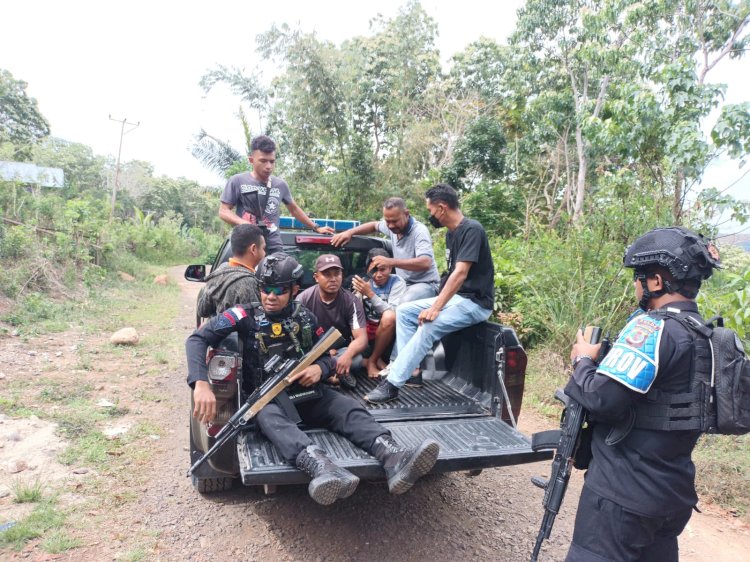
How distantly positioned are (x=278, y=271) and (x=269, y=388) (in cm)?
64

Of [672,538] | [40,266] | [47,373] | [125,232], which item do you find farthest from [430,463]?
[125,232]

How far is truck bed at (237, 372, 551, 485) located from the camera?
2.52 m

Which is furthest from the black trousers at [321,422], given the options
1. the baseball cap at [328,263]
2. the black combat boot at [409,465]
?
the baseball cap at [328,263]

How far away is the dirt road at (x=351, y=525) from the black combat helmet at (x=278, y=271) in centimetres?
141

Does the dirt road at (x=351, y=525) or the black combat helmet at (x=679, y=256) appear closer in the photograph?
the black combat helmet at (x=679, y=256)

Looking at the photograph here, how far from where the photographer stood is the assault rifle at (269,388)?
2678 millimetres

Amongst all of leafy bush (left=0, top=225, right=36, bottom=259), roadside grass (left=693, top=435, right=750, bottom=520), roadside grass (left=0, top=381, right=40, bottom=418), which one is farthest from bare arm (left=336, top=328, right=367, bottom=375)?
leafy bush (left=0, top=225, right=36, bottom=259)

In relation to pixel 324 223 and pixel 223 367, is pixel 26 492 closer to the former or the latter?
pixel 223 367

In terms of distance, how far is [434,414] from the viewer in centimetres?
328

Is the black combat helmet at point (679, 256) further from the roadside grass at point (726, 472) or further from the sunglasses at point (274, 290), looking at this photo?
the roadside grass at point (726, 472)

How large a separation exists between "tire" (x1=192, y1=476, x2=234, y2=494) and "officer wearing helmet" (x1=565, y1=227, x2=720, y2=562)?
2.21m

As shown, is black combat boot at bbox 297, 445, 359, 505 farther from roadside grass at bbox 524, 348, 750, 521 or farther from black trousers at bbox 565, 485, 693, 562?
roadside grass at bbox 524, 348, 750, 521

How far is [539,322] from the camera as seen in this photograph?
6199 mm

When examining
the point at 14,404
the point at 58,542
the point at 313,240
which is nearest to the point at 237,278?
the point at 313,240
